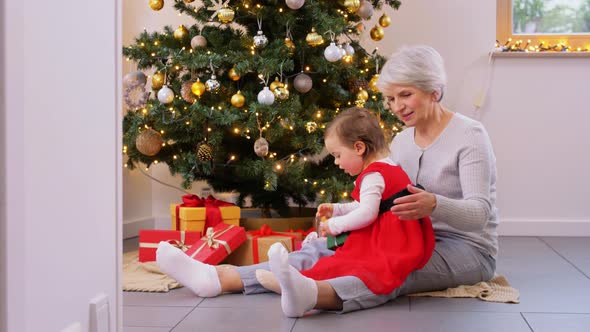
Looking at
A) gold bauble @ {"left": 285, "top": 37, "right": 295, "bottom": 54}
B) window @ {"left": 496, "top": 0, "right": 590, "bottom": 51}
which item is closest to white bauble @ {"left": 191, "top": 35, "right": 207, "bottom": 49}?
gold bauble @ {"left": 285, "top": 37, "right": 295, "bottom": 54}

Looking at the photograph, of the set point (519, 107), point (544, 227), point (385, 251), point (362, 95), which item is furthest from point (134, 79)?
point (544, 227)

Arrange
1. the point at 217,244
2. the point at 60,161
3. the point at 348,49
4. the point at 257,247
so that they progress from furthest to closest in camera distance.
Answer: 1. the point at 348,49
2. the point at 257,247
3. the point at 217,244
4. the point at 60,161

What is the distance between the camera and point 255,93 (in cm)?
298

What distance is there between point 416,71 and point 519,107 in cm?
167

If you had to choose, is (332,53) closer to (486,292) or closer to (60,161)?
(486,292)

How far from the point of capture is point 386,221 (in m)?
2.03

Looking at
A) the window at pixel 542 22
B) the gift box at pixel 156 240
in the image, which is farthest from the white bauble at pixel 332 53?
the window at pixel 542 22

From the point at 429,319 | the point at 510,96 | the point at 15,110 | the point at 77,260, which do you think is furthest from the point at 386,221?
the point at 510,96

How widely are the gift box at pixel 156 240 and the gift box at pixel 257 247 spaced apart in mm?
152

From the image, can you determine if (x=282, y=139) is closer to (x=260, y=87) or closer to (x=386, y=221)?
(x=260, y=87)

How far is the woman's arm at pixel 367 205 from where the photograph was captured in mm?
2035

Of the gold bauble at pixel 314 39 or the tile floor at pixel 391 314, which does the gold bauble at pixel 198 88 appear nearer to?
the gold bauble at pixel 314 39

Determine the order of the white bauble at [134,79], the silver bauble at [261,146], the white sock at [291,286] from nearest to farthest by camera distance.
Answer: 1. the white sock at [291,286]
2. the silver bauble at [261,146]
3. the white bauble at [134,79]

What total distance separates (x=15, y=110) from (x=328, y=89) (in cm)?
232
